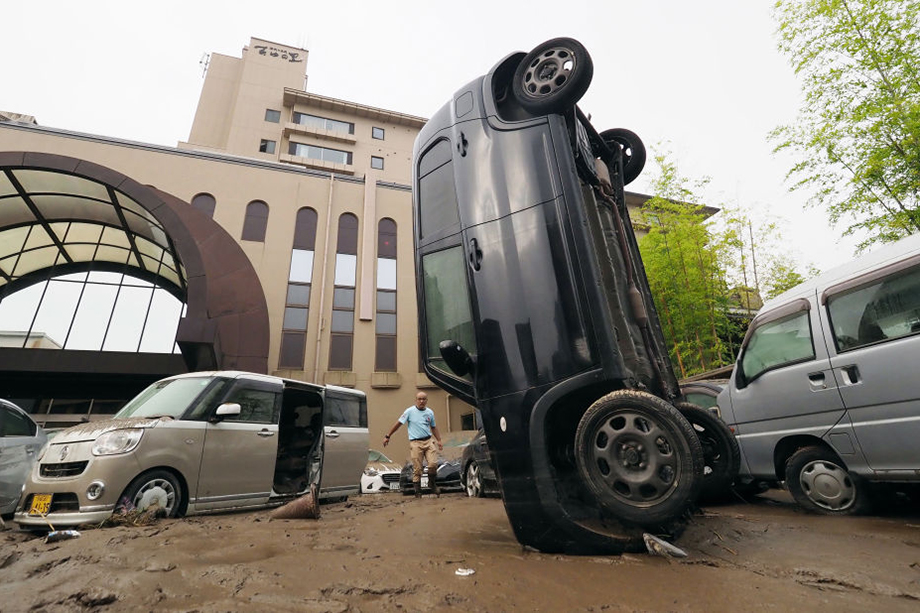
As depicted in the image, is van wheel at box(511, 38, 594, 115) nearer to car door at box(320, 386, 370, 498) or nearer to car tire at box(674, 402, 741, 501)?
car tire at box(674, 402, 741, 501)

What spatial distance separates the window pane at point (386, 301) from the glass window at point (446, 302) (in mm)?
12724

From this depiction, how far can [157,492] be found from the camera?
3916 mm

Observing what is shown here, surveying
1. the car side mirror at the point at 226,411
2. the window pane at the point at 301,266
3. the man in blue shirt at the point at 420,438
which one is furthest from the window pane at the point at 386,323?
the car side mirror at the point at 226,411

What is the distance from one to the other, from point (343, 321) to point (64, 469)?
11.0 m

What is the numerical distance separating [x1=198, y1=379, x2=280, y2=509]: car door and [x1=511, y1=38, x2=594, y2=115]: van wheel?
4435 mm

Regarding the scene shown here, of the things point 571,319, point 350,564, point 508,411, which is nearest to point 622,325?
point 571,319

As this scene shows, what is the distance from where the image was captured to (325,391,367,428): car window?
6.30 m

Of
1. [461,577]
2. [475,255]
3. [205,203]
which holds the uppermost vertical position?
[205,203]

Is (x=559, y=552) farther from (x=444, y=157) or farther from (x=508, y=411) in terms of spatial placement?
(x=444, y=157)

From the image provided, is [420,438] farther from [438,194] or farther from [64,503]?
[438,194]

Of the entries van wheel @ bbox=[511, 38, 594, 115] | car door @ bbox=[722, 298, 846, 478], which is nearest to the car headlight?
van wheel @ bbox=[511, 38, 594, 115]

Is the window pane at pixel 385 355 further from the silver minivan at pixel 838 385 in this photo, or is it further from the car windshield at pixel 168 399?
the silver minivan at pixel 838 385

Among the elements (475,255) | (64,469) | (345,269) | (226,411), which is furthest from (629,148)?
(345,269)

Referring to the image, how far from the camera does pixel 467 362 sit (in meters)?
2.32
